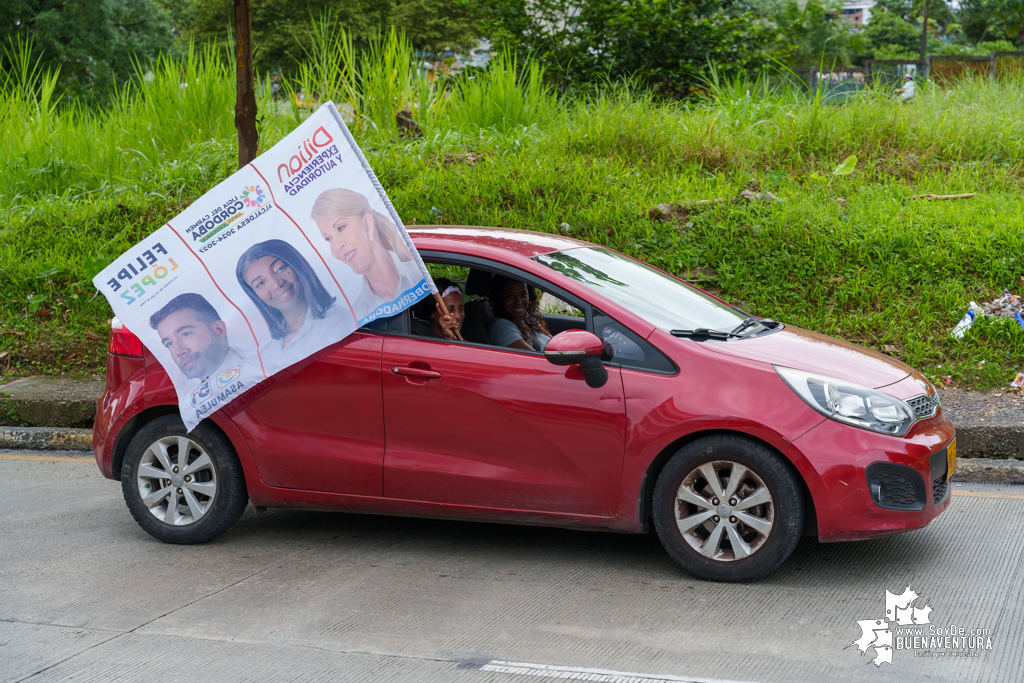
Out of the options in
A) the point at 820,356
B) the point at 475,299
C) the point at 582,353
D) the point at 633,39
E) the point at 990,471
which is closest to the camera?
the point at 582,353

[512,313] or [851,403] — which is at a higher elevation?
[512,313]

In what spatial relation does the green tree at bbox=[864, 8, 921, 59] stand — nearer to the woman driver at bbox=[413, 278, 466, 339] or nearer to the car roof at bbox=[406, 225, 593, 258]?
the car roof at bbox=[406, 225, 593, 258]

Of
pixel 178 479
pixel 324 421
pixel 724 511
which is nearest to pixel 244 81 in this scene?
pixel 178 479

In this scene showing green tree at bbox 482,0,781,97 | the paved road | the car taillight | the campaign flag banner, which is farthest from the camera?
green tree at bbox 482,0,781,97

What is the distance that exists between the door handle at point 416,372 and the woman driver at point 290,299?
1.05 feet

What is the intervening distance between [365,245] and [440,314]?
1.62 ft

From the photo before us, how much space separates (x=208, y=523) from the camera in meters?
4.96

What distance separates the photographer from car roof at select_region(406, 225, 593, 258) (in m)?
4.84

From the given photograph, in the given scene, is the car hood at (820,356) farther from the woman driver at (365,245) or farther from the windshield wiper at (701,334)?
the woman driver at (365,245)

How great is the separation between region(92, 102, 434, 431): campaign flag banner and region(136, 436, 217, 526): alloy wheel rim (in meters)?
0.29

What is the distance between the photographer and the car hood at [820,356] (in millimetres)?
4301

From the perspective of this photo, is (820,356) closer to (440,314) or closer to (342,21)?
(440,314)

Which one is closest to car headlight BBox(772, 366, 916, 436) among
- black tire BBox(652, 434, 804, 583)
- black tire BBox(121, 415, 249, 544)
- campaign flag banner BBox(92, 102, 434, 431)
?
black tire BBox(652, 434, 804, 583)

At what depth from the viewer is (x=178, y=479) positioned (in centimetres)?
499
